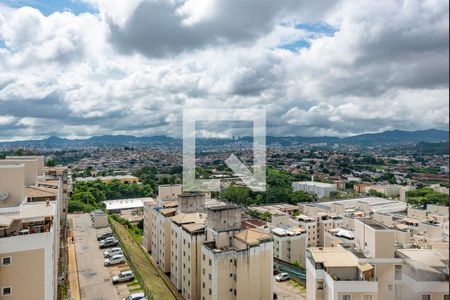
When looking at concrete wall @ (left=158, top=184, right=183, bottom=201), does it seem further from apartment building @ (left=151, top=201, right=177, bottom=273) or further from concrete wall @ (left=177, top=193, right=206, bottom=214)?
concrete wall @ (left=177, top=193, right=206, bottom=214)

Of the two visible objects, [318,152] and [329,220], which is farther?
A: [318,152]

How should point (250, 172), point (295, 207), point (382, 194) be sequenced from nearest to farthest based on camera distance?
point (250, 172) < point (295, 207) < point (382, 194)

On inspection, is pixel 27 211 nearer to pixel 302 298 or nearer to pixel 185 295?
pixel 185 295

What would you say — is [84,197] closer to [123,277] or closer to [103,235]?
[103,235]

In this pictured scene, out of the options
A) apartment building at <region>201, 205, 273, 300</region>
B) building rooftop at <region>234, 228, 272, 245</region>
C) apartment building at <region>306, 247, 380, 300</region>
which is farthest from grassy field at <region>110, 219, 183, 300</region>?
apartment building at <region>306, 247, 380, 300</region>

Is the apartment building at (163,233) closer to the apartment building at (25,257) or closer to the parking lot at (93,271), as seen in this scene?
the parking lot at (93,271)

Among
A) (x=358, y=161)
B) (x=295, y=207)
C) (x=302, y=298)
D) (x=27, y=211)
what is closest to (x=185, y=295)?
(x=302, y=298)
